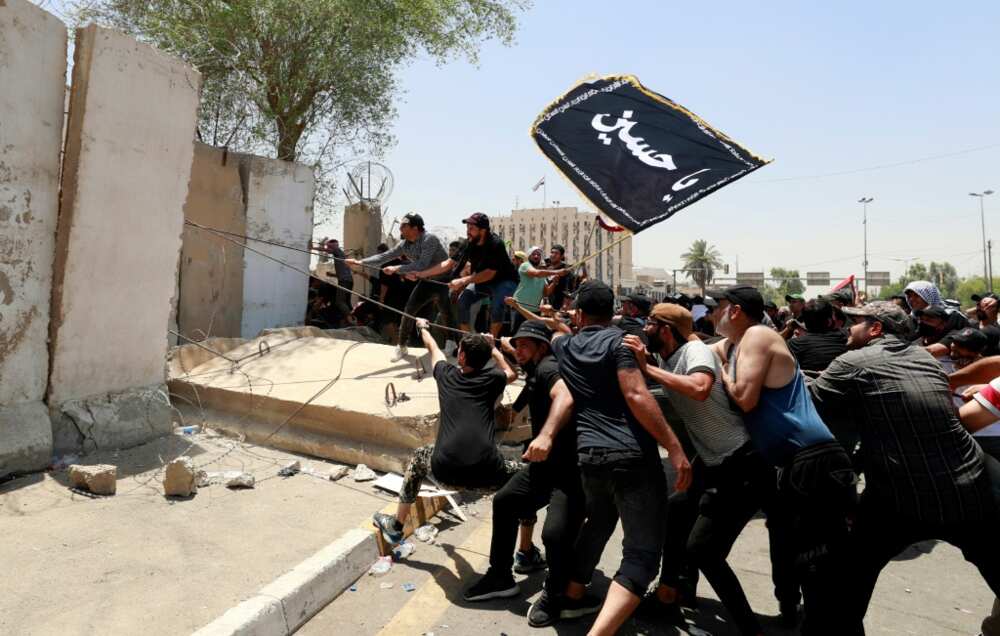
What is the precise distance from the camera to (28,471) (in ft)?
15.0

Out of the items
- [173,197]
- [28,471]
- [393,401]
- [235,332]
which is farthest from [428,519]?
[235,332]

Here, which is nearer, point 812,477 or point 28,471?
point 812,477

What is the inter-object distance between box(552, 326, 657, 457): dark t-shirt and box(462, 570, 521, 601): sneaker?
939 millimetres

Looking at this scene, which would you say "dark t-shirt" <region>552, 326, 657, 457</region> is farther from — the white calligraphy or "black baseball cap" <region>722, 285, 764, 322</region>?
the white calligraphy

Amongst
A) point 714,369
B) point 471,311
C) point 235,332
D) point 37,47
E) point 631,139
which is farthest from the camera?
point 235,332

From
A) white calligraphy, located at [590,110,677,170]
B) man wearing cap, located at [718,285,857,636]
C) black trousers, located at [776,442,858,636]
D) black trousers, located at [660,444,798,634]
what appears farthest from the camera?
white calligraphy, located at [590,110,677,170]

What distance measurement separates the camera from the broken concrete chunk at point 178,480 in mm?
4500

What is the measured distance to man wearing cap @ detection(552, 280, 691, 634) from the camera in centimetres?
303

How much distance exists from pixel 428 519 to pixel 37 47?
4087mm

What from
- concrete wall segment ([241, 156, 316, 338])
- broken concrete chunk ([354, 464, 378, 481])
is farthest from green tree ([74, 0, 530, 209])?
broken concrete chunk ([354, 464, 378, 481])

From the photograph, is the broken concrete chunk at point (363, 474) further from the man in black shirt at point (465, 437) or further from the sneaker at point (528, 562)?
the sneaker at point (528, 562)

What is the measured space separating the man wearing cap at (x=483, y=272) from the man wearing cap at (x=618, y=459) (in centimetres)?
329

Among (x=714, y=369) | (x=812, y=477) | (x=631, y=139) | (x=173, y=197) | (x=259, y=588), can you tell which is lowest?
(x=259, y=588)

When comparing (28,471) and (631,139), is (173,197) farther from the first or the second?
(631,139)
